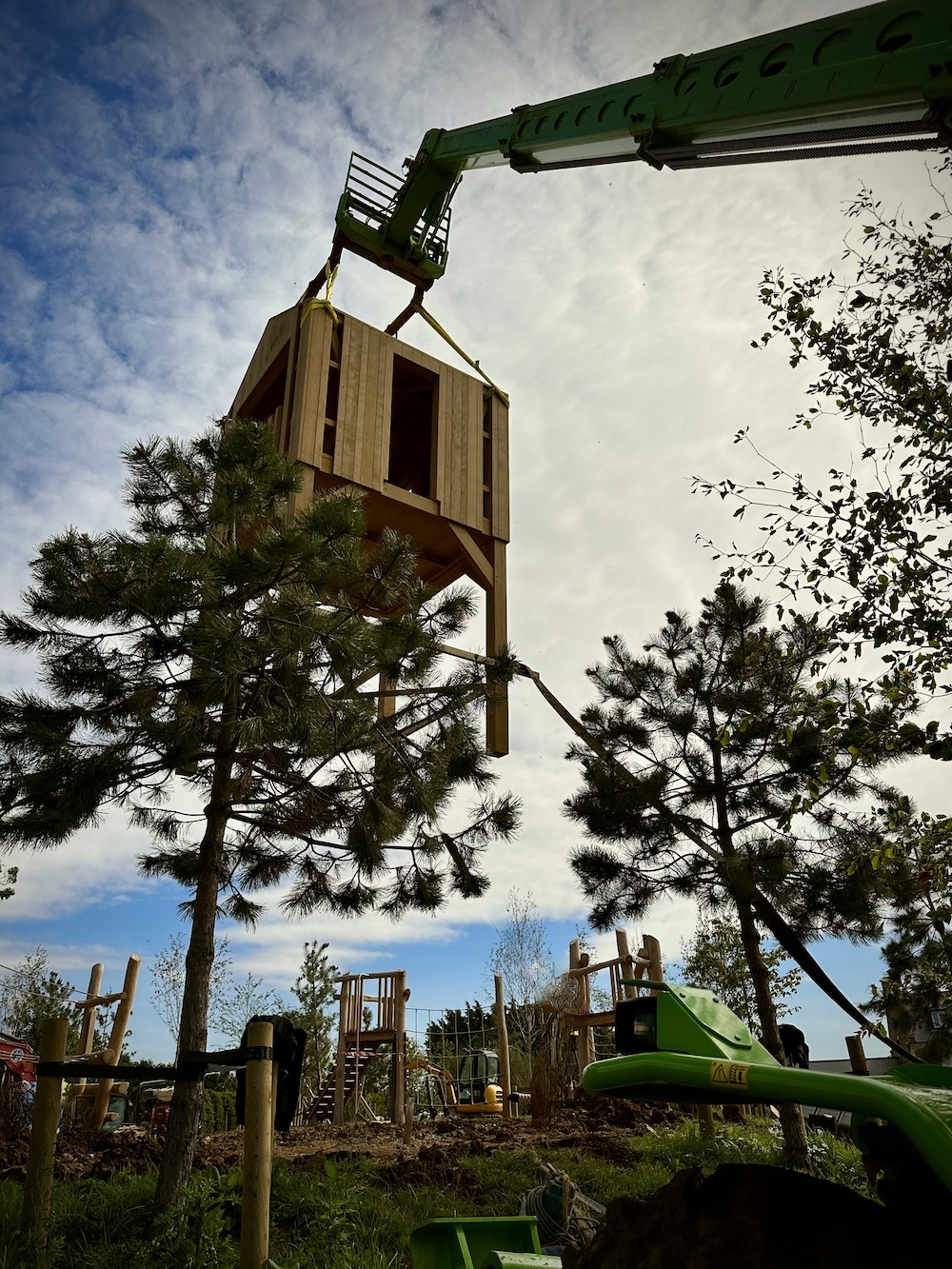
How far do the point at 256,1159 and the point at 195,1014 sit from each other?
8.40 ft

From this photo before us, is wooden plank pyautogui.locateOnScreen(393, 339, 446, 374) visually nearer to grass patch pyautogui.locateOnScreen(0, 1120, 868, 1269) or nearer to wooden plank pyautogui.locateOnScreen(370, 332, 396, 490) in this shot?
wooden plank pyautogui.locateOnScreen(370, 332, 396, 490)

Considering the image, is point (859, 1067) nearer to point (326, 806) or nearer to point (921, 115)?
point (326, 806)

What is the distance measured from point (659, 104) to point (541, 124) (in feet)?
7.24

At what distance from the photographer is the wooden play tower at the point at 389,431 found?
10.6 meters

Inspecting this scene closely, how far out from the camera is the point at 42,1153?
5.04 metres

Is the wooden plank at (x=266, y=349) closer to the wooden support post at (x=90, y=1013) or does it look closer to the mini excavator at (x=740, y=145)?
the mini excavator at (x=740, y=145)

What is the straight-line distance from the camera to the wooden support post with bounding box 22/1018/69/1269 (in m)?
4.95

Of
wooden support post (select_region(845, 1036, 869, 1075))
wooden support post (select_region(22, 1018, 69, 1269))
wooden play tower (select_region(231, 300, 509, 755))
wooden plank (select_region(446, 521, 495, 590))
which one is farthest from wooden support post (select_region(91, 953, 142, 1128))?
wooden support post (select_region(845, 1036, 869, 1075))

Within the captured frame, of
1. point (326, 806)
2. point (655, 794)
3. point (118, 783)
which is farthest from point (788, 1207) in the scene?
point (655, 794)

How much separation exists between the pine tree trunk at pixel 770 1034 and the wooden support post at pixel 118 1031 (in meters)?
7.74

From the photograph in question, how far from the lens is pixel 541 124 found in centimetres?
780

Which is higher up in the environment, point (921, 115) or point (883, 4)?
Answer: point (883, 4)

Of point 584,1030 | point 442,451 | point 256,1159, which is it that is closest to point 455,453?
point 442,451

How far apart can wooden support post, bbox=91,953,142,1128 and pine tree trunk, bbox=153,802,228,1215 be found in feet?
18.5
